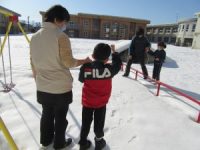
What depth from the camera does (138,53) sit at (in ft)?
17.1

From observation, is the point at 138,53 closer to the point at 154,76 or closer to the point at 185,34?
the point at 154,76

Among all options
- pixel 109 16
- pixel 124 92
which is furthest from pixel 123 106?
pixel 109 16

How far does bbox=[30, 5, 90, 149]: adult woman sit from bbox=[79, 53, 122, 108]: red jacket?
0.40 ft

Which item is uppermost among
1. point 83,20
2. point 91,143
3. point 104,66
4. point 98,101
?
point 83,20

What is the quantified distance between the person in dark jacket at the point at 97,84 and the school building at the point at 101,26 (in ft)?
121

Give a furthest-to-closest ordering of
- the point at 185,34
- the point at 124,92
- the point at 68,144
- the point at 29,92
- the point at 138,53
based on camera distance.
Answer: the point at 185,34
the point at 138,53
the point at 124,92
the point at 29,92
the point at 68,144

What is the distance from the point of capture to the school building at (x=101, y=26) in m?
37.4

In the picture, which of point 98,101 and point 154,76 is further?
point 154,76

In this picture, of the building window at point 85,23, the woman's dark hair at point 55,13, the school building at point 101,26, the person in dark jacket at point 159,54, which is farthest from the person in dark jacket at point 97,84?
the building window at point 85,23

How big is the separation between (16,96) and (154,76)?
13.0ft

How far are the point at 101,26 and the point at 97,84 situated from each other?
123ft

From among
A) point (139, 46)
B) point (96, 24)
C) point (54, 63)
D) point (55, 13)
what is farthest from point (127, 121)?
point (96, 24)

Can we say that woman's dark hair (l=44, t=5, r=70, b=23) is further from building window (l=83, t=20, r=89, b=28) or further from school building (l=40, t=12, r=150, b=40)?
building window (l=83, t=20, r=89, b=28)

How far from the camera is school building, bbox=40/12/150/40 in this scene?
123 ft
